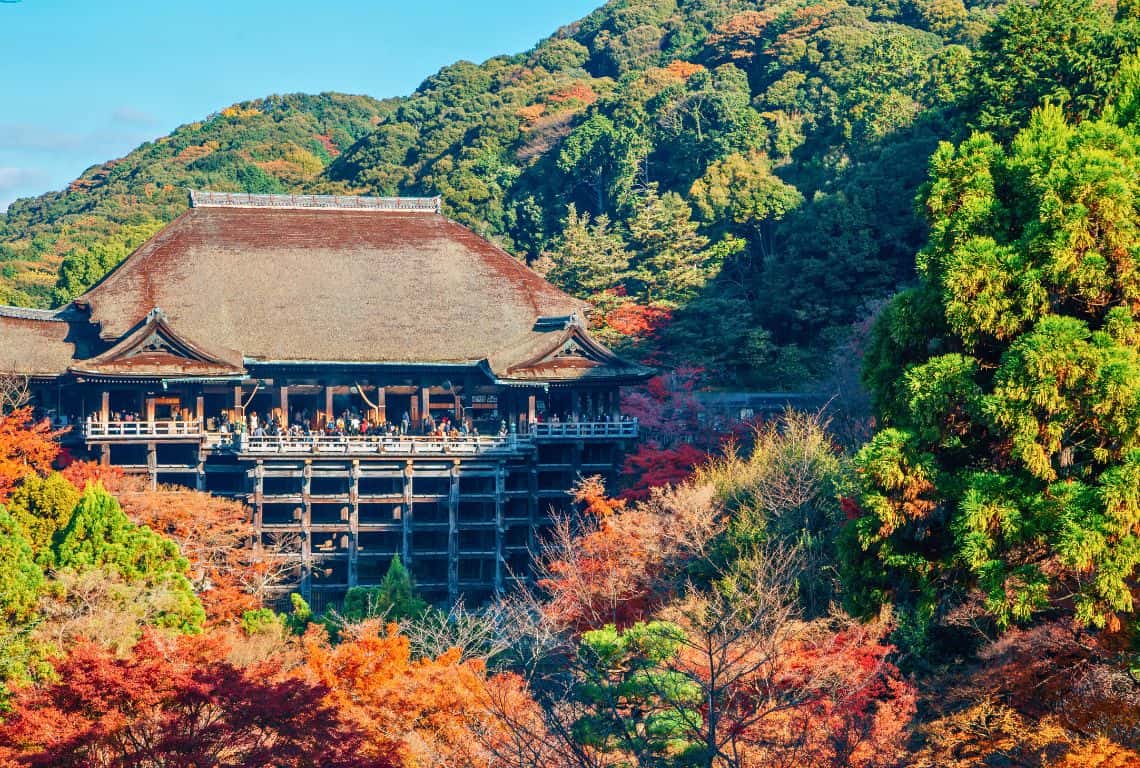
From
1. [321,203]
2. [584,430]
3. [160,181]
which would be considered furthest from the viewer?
[160,181]

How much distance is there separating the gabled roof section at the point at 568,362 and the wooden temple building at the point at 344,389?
2.6 inches

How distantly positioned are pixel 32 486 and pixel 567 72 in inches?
2994

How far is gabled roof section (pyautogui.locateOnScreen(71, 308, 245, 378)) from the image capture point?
3897 cm

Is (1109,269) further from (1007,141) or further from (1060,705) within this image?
(1007,141)

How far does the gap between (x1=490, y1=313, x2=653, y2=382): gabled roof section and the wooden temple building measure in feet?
0.22

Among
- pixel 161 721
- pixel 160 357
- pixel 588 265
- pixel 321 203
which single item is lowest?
pixel 161 721

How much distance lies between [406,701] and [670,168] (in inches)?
2064

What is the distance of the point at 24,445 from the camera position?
1419 inches

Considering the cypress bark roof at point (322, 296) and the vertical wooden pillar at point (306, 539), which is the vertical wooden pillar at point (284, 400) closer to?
the cypress bark roof at point (322, 296)

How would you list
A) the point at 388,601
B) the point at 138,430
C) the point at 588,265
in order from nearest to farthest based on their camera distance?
1. the point at 388,601
2. the point at 138,430
3. the point at 588,265

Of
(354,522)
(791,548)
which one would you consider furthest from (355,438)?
(791,548)

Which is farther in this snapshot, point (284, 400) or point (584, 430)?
point (284, 400)

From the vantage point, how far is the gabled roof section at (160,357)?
39.0 meters

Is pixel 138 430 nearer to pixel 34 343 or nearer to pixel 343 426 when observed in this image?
pixel 34 343
